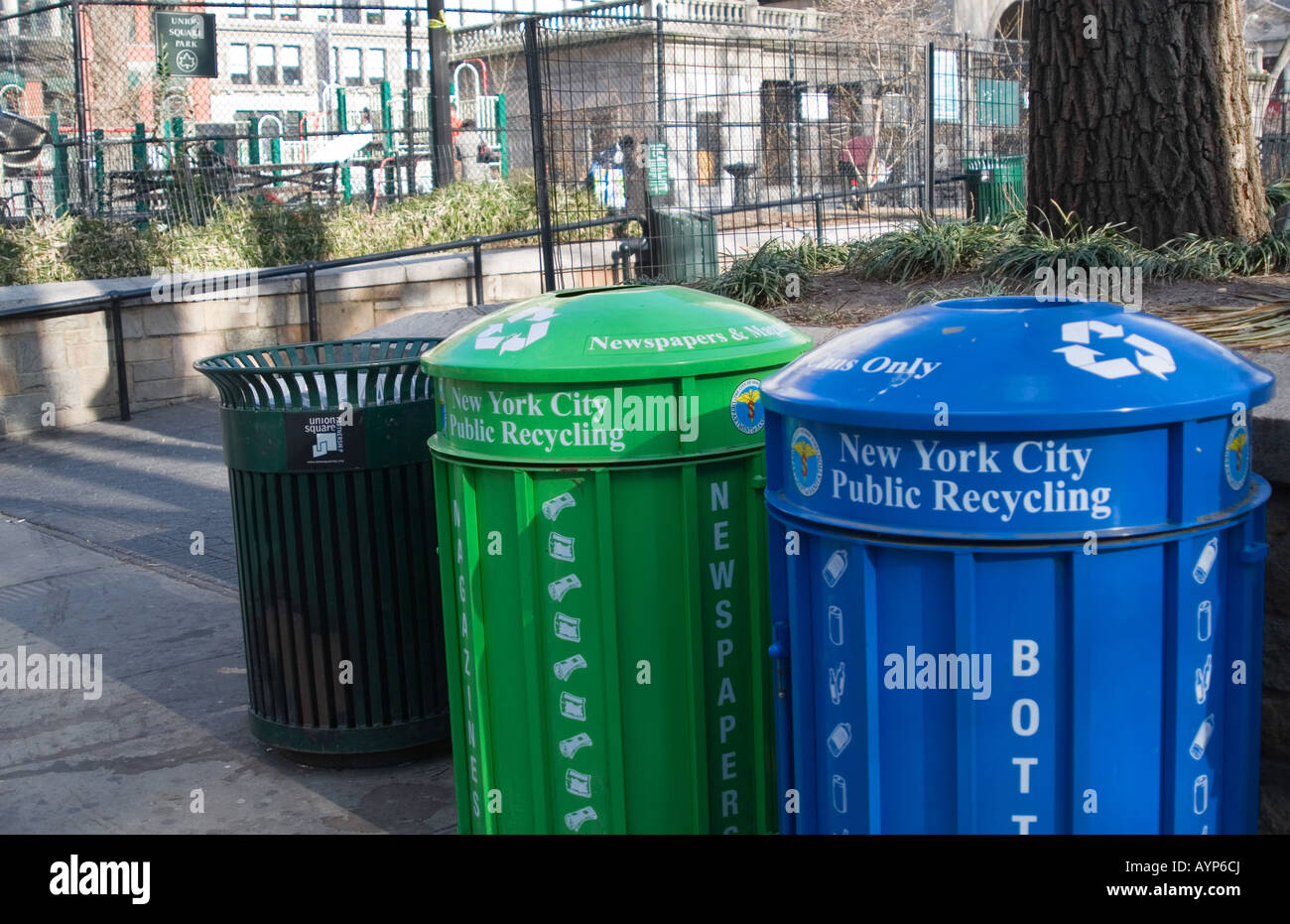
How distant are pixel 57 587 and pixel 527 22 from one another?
13.2ft

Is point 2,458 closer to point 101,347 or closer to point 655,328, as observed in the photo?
point 101,347

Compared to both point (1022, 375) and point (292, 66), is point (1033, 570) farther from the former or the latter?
point (292, 66)

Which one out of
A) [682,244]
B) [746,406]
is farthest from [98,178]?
[746,406]

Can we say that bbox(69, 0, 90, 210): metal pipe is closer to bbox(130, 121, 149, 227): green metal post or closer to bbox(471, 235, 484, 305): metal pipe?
bbox(130, 121, 149, 227): green metal post

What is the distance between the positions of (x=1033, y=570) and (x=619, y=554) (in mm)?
1054

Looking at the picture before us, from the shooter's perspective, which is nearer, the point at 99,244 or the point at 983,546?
the point at 983,546

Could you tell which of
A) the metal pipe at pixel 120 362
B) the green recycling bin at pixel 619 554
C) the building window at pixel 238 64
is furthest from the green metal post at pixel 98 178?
the building window at pixel 238 64

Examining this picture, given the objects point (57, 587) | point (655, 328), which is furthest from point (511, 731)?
point (57, 587)

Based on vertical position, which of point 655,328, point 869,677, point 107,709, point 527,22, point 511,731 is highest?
point 527,22

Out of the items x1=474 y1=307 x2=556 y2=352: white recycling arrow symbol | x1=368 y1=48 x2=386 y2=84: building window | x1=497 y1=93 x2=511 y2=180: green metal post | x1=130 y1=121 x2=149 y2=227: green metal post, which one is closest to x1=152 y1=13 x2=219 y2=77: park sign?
x1=130 y1=121 x2=149 y2=227: green metal post

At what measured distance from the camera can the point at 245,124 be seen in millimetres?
29781

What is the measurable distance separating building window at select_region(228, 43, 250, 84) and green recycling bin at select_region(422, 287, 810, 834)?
52935mm

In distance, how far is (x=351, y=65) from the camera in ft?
182

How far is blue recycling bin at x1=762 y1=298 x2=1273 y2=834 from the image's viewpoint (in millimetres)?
2252
